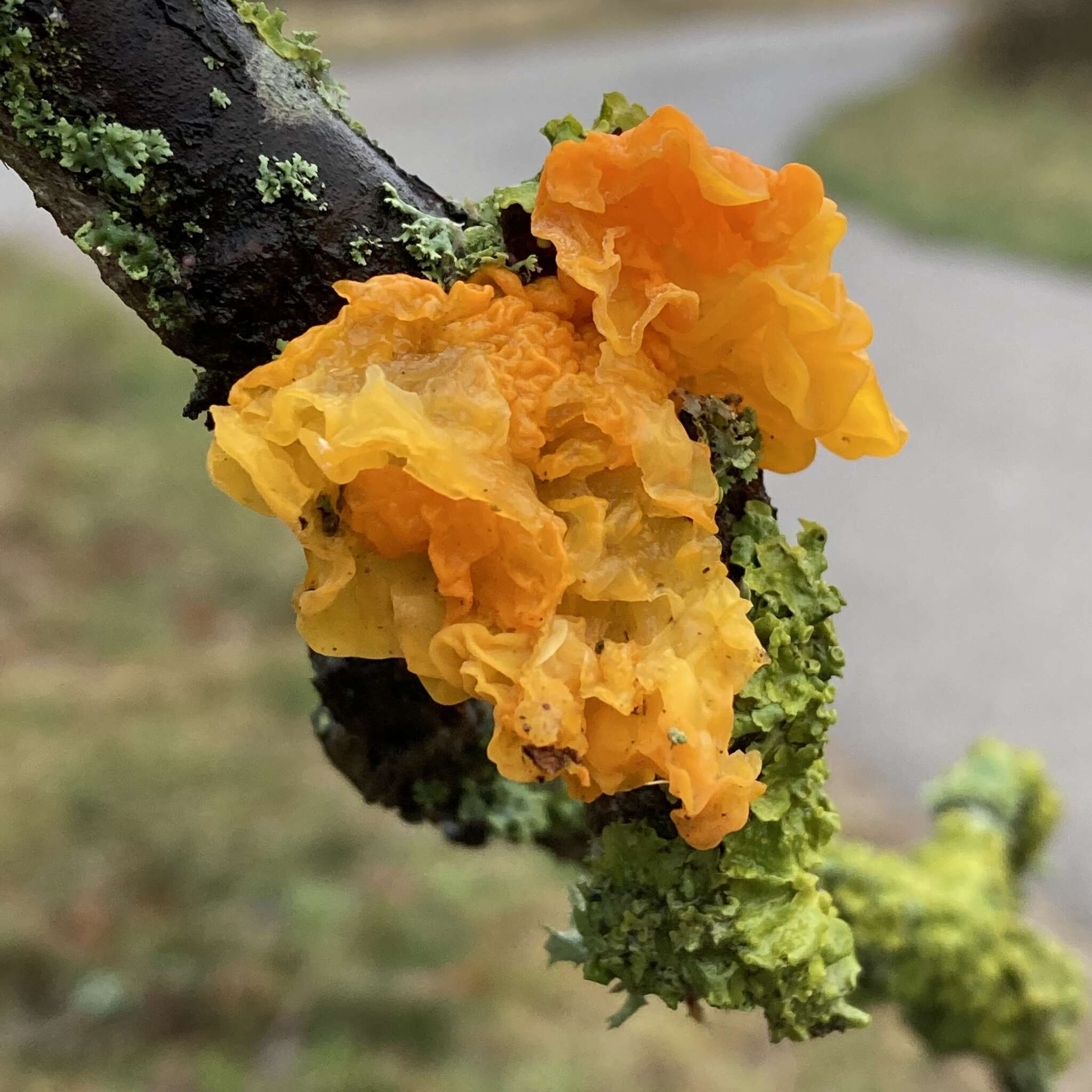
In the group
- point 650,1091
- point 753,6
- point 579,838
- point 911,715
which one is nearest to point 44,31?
point 579,838

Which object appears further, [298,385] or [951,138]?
[951,138]

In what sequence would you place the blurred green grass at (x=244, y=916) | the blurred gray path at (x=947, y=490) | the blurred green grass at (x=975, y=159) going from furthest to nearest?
the blurred green grass at (x=975, y=159), the blurred gray path at (x=947, y=490), the blurred green grass at (x=244, y=916)

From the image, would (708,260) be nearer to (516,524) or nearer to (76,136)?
(516,524)

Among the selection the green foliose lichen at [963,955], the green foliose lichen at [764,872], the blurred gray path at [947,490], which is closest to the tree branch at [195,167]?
the green foliose lichen at [764,872]

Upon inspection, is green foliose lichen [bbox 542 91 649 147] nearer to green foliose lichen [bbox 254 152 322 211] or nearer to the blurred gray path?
green foliose lichen [bbox 254 152 322 211]

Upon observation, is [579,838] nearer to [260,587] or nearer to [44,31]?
[44,31]

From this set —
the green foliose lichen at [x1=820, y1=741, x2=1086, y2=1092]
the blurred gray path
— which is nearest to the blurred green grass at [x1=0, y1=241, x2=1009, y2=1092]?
the green foliose lichen at [x1=820, y1=741, x2=1086, y2=1092]

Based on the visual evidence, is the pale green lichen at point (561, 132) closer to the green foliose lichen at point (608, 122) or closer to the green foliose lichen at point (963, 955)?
the green foliose lichen at point (608, 122)
